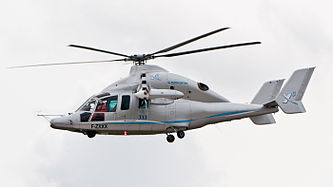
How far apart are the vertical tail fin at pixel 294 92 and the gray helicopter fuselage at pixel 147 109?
3.13 meters

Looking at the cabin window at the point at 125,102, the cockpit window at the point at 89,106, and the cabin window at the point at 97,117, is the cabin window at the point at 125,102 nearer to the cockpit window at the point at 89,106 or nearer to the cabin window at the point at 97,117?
the cabin window at the point at 97,117

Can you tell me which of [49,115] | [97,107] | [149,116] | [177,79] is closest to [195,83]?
[177,79]

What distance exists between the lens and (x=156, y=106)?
2802cm

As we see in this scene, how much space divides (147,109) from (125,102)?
1.09 m

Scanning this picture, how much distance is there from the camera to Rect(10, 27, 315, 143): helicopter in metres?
27.6

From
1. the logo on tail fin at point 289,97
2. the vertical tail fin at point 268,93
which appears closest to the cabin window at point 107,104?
the vertical tail fin at point 268,93

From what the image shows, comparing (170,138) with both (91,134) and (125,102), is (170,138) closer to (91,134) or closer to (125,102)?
(125,102)

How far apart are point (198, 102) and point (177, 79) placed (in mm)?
1743

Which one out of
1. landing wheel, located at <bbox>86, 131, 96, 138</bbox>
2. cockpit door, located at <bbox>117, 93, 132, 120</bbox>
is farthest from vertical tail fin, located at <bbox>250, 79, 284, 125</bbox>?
landing wheel, located at <bbox>86, 131, 96, 138</bbox>

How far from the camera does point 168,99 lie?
27.2 metres

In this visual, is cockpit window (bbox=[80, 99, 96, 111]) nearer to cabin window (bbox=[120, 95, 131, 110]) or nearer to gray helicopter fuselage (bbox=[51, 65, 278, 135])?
gray helicopter fuselage (bbox=[51, 65, 278, 135])

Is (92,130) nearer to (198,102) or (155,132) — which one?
(155,132)

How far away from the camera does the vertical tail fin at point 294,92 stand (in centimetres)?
2908

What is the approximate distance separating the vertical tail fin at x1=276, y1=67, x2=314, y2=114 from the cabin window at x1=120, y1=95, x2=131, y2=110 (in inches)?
293
